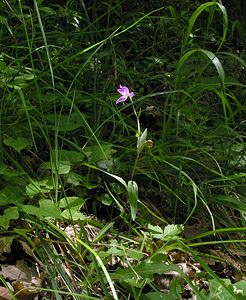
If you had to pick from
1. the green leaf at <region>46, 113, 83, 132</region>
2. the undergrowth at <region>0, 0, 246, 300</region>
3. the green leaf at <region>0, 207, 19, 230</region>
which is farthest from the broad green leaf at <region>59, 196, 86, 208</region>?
the green leaf at <region>46, 113, 83, 132</region>

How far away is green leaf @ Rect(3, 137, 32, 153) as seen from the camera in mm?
1604

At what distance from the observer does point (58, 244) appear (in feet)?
4.95

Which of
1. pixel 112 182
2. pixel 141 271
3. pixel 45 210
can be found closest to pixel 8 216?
pixel 45 210

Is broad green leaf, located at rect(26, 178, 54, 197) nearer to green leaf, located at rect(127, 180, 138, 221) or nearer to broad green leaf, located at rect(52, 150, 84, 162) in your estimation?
broad green leaf, located at rect(52, 150, 84, 162)

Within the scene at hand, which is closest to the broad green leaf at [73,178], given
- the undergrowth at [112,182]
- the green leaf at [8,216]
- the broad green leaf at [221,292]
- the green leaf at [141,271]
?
the undergrowth at [112,182]

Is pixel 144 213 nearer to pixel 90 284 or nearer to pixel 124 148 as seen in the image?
pixel 124 148

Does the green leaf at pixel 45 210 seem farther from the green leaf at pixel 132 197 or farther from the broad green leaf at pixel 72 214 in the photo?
the green leaf at pixel 132 197

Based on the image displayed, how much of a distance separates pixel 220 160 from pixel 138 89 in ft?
2.02

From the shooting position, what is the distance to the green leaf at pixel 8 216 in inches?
55.4

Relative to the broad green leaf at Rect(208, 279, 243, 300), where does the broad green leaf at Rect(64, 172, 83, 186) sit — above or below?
above

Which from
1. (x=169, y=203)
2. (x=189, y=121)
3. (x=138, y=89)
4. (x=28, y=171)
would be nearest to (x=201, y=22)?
(x=138, y=89)

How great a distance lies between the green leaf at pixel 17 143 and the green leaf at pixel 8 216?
204mm

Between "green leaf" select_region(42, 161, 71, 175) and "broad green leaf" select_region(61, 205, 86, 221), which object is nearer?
"broad green leaf" select_region(61, 205, 86, 221)

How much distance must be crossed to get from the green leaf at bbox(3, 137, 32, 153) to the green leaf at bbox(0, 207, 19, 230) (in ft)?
0.67
